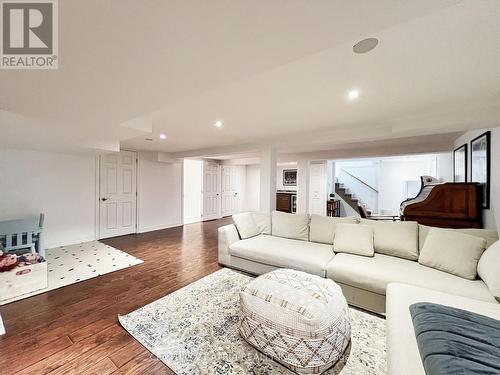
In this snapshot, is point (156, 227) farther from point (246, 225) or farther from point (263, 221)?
point (263, 221)

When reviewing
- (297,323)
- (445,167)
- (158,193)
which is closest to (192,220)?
(158,193)

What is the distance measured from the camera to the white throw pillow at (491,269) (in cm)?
158

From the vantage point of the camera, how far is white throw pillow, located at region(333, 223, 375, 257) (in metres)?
2.46

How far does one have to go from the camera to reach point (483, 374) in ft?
2.78

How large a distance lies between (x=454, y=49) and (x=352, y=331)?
2262mm

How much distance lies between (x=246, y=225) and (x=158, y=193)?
142 inches

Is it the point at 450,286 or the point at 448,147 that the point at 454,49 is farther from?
the point at 448,147

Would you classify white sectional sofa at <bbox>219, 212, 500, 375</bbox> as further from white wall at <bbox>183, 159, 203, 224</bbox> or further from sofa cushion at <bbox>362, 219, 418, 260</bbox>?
white wall at <bbox>183, 159, 203, 224</bbox>

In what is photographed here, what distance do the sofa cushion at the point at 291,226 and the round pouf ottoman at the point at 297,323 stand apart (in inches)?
56.6

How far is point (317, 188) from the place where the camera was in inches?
248

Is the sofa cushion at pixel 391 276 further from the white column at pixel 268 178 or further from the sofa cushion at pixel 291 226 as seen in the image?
the white column at pixel 268 178

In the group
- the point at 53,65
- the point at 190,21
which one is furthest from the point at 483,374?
the point at 53,65

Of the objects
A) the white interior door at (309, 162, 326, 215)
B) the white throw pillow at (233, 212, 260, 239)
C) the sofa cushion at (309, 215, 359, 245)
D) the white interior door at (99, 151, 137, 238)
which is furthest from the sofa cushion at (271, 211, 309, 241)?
the white interior door at (99, 151, 137, 238)

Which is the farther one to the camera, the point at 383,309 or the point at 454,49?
A: the point at 383,309
